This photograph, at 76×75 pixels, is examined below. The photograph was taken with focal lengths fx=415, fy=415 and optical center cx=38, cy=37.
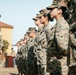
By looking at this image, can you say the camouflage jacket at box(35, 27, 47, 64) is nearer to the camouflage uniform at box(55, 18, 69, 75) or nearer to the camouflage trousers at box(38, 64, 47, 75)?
the camouflage trousers at box(38, 64, 47, 75)

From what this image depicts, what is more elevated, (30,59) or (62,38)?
(62,38)

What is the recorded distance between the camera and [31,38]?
40.0 ft

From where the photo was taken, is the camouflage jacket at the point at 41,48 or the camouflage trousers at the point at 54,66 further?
the camouflage jacket at the point at 41,48

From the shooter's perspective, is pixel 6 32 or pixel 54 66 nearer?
pixel 54 66

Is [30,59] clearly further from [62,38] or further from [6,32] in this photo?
[6,32]

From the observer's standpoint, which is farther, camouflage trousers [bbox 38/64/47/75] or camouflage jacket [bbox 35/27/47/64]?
camouflage jacket [bbox 35/27/47/64]

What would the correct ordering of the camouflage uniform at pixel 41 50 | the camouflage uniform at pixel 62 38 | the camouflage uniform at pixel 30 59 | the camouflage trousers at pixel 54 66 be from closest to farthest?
the camouflage uniform at pixel 62 38 → the camouflage trousers at pixel 54 66 → the camouflage uniform at pixel 41 50 → the camouflage uniform at pixel 30 59

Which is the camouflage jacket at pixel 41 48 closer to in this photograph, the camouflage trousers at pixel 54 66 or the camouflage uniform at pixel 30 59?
the camouflage trousers at pixel 54 66

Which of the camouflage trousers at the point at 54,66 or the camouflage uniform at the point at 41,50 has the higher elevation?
the camouflage uniform at the point at 41,50

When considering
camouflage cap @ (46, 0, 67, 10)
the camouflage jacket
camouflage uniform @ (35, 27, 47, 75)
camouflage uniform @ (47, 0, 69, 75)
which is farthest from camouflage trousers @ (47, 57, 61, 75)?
the camouflage jacket

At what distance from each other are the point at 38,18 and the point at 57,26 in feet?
9.75

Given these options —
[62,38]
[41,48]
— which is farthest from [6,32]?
[62,38]

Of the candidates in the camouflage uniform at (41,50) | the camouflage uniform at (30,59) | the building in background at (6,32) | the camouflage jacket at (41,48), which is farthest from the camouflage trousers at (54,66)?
the building in background at (6,32)

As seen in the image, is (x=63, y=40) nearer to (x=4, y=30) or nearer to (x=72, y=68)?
(x=72, y=68)
